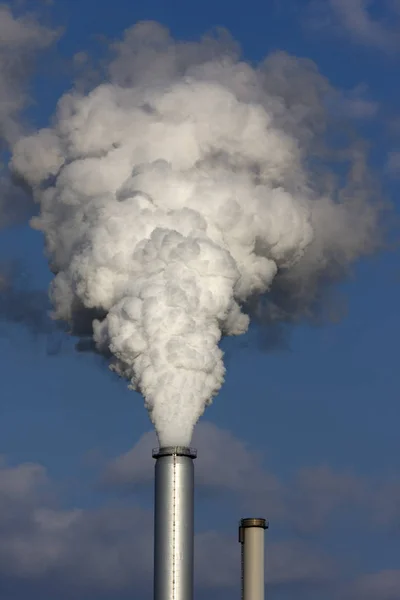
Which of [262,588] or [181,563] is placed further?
[262,588]

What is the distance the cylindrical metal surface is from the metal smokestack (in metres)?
10.9

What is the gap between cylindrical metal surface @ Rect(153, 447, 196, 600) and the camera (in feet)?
388

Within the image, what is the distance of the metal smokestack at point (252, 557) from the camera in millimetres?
128750

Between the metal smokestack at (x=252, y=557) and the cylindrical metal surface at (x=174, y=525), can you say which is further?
the metal smokestack at (x=252, y=557)

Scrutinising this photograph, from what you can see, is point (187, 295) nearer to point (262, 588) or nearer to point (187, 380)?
point (187, 380)

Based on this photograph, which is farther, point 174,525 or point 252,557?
point 252,557

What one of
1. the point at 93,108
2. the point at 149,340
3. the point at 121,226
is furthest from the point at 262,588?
the point at 93,108

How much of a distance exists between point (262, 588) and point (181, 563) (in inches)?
509

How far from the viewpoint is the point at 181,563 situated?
118375 mm

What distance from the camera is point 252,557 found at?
129875 mm

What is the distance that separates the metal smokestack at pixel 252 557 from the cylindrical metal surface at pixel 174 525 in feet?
35.7

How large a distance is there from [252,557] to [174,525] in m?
13.0

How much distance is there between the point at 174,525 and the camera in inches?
4688

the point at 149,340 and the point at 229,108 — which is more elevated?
the point at 229,108
